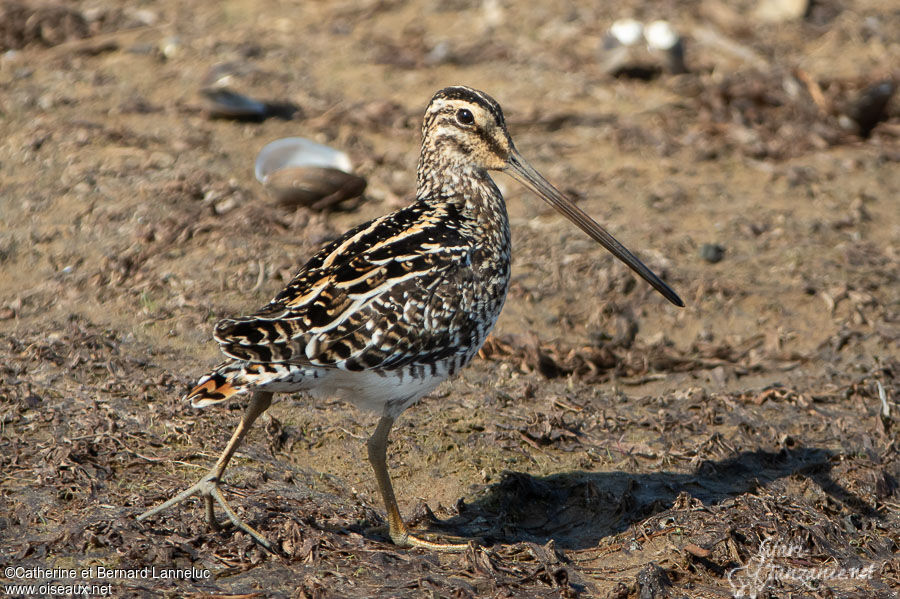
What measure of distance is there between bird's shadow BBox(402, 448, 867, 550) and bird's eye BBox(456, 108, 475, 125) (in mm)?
1984

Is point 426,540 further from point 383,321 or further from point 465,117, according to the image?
point 465,117

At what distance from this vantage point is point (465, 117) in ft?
19.7

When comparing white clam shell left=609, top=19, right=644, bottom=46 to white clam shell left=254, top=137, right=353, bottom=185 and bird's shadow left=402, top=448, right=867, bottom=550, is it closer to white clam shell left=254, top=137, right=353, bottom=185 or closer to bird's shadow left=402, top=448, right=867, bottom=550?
white clam shell left=254, top=137, right=353, bottom=185

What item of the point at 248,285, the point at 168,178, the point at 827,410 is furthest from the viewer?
the point at 168,178

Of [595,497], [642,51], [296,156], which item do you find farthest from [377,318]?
[642,51]

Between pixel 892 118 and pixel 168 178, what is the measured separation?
276 inches

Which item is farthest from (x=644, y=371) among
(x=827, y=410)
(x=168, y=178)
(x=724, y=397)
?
(x=168, y=178)

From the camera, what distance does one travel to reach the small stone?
8477mm

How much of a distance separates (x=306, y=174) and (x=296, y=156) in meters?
0.65

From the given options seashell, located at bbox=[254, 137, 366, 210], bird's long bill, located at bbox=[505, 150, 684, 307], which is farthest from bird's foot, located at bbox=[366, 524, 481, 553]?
seashell, located at bbox=[254, 137, 366, 210]

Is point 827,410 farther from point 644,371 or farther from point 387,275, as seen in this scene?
point 387,275

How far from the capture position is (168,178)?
348 inches

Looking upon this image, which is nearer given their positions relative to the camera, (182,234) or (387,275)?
(387,275)

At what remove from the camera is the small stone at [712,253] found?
334 inches
